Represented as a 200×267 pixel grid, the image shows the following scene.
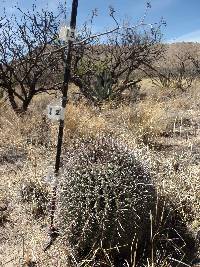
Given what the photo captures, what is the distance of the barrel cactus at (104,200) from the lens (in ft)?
12.7

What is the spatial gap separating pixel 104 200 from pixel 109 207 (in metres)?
0.07

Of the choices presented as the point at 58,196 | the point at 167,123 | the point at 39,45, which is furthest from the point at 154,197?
the point at 39,45

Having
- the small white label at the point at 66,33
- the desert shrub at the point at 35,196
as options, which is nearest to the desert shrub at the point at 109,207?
the small white label at the point at 66,33

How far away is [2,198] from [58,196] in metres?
1.44

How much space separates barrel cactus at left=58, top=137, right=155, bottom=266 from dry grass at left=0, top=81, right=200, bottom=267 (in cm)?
31

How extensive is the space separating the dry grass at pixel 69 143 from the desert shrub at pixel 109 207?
260mm

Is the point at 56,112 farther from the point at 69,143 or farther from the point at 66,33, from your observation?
the point at 69,143

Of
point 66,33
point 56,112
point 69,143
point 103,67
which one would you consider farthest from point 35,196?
point 103,67

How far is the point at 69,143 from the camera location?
736 centimetres

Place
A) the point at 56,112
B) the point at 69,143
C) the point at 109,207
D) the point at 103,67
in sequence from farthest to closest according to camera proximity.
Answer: the point at 103,67, the point at 69,143, the point at 56,112, the point at 109,207

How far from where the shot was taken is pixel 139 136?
716 centimetres

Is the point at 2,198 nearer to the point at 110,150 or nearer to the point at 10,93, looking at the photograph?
the point at 110,150

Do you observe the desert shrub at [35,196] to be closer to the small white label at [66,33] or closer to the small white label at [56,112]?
the small white label at [56,112]

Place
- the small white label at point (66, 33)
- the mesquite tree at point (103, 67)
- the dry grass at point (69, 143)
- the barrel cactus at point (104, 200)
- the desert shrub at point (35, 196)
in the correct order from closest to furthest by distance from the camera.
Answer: the barrel cactus at point (104, 200)
the small white label at point (66, 33)
the dry grass at point (69, 143)
the desert shrub at point (35, 196)
the mesquite tree at point (103, 67)
